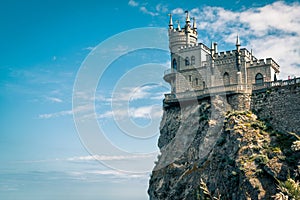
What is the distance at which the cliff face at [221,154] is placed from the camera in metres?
56.2

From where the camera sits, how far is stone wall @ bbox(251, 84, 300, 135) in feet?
203

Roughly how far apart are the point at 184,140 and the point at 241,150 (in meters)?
11.5

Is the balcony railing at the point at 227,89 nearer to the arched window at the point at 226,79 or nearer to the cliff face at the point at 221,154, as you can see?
the arched window at the point at 226,79

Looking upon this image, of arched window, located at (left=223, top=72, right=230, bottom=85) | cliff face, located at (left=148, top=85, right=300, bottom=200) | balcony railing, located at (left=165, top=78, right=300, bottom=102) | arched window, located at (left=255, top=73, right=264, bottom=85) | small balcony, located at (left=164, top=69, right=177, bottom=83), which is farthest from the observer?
small balcony, located at (left=164, top=69, right=177, bottom=83)

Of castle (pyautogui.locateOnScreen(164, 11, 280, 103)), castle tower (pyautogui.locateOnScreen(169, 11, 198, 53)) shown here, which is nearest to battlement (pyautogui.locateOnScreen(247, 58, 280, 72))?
castle (pyautogui.locateOnScreen(164, 11, 280, 103))

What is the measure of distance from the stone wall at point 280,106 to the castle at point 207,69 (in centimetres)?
194

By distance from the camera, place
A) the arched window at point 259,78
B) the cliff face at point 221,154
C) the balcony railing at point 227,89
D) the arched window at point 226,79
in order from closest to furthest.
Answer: the cliff face at point 221,154 < the balcony railing at point 227,89 < the arched window at point 259,78 < the arched window at point 226,79

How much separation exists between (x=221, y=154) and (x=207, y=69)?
16.3 m

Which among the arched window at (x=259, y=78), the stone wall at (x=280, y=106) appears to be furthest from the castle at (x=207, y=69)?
the stone wall at (x=280, y=106)

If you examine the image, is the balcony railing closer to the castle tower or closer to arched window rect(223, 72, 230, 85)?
arched window rect(223, 72, 230, 85)

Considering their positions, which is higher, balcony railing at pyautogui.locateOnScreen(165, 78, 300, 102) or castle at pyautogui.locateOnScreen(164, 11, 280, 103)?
castle at pyautogui.locateOnScreen(164, 11, 280, 103)

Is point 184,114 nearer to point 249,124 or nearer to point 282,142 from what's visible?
point 249,124

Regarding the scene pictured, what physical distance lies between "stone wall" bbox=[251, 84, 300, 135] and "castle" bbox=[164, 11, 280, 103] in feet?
6.37

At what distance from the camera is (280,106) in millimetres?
63625
